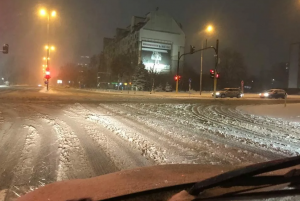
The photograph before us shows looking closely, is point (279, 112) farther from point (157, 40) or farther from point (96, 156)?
point (157, 40)

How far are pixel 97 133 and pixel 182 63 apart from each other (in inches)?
3602

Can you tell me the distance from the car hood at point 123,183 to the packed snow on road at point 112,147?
1525 mm

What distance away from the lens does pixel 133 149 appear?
845 centimetres

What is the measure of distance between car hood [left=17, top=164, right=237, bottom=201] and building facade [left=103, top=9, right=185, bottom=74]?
85862mm

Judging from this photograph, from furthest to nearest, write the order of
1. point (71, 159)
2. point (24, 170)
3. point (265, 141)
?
point (265, 141) → point (71, 159) → point (24, 170)

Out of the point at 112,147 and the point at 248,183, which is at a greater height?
the point at 248,183

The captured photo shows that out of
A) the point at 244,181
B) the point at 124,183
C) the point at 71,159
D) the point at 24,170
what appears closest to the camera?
the point at 244,181

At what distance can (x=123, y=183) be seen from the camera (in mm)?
3602

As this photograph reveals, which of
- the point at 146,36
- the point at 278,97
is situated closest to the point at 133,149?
the point at 278,97

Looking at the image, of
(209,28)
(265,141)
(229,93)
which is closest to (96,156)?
(265,141)

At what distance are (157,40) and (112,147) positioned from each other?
88.3 meters

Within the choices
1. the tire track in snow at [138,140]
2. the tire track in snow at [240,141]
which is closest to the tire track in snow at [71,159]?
the tire track in snow at [138,140]

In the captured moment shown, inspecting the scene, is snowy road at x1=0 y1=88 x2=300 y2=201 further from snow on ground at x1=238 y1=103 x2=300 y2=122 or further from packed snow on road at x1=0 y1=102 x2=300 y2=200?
snow on ground at x1=238 y1=103 x2=300 y2=122

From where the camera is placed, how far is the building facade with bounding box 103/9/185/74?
9285 centimetres
